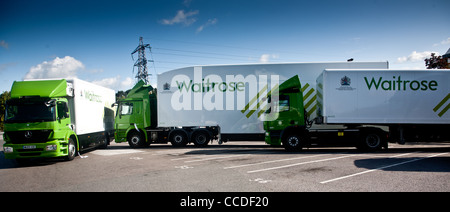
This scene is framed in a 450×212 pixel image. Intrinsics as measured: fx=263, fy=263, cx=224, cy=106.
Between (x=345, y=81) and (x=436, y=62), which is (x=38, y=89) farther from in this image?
(x=436, y=62)

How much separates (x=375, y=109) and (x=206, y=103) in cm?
785

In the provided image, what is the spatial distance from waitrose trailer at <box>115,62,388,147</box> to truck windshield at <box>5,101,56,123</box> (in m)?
4.96

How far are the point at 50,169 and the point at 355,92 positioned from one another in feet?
39.1

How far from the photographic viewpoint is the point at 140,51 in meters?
41.2

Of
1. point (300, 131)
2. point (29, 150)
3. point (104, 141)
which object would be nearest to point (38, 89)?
point (29, 150)

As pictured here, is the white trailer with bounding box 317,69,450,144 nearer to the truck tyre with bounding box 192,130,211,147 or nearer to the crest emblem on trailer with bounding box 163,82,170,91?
the truck tyre with bounding box 192,130,211,147

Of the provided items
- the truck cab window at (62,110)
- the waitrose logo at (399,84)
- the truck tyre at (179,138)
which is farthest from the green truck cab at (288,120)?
the truck cab window at (62,110)

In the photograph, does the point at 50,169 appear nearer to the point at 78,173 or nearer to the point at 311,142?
the point at 78,173

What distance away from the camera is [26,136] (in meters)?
9.19

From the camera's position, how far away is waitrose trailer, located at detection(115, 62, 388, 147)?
13227 mm

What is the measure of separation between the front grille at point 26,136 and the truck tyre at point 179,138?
608cm

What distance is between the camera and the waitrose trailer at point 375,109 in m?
11.1

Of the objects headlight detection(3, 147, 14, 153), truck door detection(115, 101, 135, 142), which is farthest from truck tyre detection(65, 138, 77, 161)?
truck door detection(115, 101, 135, 142)
